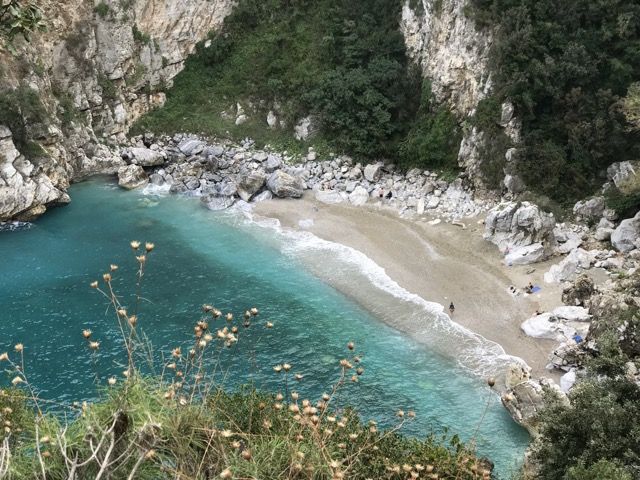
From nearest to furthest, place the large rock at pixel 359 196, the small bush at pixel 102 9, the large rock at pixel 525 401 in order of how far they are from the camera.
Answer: the large rock at pixel 525 401, the large rock at pixel 359 196, the small bush at pixel 102 9

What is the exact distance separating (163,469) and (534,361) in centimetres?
2130

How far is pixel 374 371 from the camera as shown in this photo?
82.1 ft

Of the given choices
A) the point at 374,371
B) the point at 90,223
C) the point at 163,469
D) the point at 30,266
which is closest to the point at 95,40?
the point at 90,223

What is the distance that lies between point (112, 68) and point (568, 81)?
3676 cm

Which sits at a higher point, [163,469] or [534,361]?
[163,469]

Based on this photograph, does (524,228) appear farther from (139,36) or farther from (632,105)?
(139,36)

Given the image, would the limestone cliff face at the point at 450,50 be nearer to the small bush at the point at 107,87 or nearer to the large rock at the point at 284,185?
the large rock at the point at 284,185

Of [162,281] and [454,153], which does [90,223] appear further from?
[454,153]

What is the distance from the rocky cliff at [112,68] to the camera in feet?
131

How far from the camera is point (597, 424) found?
1393 centimetres

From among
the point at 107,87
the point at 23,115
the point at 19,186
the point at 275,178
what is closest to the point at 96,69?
the point at 107,87

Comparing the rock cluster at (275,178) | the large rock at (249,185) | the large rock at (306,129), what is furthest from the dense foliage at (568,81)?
the large rock at (249,185)

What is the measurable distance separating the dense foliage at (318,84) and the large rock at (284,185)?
18.3ft

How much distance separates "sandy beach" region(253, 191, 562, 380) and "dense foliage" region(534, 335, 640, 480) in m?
9.58
